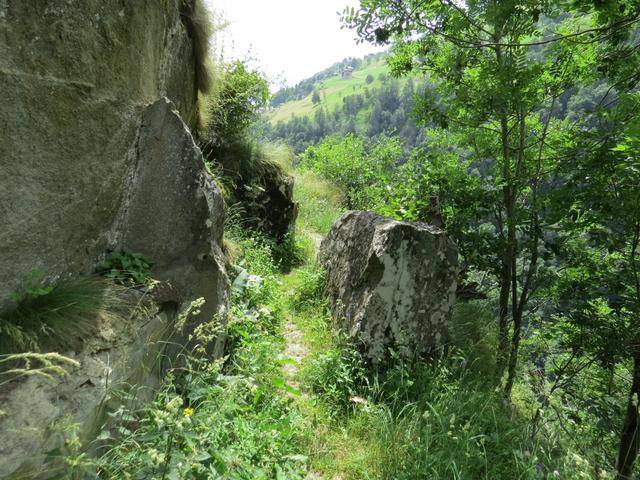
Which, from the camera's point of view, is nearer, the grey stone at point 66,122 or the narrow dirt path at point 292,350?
the grey stone at point 66,122

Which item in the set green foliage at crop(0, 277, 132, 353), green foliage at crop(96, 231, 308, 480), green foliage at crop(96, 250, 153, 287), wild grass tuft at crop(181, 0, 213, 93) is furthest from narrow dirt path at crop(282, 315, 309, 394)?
wild grass tuft at crop(181, 0, 213, 93)

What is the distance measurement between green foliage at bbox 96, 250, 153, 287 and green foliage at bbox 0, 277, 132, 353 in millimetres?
232

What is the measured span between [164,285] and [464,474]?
2.66 metres

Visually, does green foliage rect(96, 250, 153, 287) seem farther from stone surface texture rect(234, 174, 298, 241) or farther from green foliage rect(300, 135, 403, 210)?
green foliage rect(300, 135, 403, 210)

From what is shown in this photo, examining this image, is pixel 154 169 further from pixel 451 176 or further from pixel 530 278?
pixel 530 278

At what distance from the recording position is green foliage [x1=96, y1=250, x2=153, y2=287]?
3000mm

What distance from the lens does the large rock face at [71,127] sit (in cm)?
228

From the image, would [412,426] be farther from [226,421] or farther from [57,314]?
[57,314]

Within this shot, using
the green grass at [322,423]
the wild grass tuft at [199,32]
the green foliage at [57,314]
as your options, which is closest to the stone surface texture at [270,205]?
the wild grass tuft at [199,32]

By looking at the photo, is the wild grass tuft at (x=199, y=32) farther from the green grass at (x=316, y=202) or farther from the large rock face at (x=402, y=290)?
the green grass at (x=316, y=202)

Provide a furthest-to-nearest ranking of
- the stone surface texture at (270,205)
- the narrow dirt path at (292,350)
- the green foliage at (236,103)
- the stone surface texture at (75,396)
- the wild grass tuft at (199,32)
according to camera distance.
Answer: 1. the stone surface texture at (270,205)
2. the green foliage at (236,103)
3. the wild grass tuft at (199,32)
4. the narrow dirt path at (292,350)
5. the stone surface texture at (75,396)

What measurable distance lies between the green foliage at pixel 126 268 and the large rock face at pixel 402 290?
7.35 feet

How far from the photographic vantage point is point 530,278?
5195mm

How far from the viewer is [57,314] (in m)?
2.35
